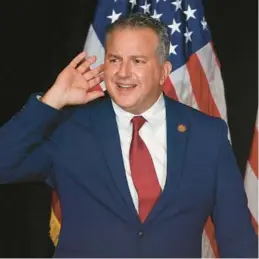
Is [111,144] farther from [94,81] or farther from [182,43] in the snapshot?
[182,43]

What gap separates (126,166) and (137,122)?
14cm

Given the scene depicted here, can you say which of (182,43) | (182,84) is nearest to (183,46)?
(182,43)

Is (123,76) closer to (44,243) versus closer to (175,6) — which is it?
(175,6)

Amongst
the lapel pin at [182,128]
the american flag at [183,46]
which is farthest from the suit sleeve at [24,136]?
the american flag at [183,46]

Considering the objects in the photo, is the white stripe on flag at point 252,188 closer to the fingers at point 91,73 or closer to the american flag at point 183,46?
the american flag at point 183,46

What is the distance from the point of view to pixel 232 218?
1.42 meters

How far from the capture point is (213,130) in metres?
1.48

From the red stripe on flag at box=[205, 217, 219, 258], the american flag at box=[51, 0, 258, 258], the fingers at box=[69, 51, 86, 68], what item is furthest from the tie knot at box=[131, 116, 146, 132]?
the red stripe on flag at box=[205, 217, 219, 258]

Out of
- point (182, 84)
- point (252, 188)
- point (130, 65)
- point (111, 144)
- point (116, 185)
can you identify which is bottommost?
point (252, 188)

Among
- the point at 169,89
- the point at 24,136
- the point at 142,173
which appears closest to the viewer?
the point at 24,136

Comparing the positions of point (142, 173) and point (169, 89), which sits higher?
point (169, 89)

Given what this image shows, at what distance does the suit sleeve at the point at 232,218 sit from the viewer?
1.41 meters

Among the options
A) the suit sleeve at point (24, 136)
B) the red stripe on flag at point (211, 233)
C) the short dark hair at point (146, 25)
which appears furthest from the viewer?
the red stripe on flag at point (211, 233)

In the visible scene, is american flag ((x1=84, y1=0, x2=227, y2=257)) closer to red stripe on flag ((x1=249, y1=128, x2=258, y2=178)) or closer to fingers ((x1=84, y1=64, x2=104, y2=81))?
red stripe on flag ((x1=249, y1=128, x2=258, y2=178))
